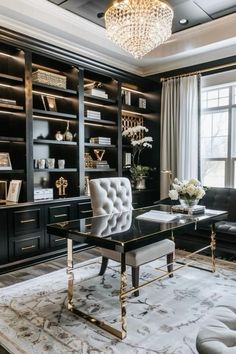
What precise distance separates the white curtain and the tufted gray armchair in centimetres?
183

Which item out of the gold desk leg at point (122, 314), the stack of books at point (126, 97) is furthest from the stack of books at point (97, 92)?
the gold desk leg at point (122, 314)

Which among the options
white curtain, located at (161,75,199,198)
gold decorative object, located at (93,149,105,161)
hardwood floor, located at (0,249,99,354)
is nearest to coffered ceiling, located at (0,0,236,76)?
white curtain, located at (161,75,199,198)

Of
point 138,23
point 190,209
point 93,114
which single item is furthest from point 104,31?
point 190,209

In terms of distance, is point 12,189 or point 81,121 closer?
point 12,189

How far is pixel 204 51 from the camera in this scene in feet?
14.7

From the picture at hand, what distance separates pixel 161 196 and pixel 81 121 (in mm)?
2048

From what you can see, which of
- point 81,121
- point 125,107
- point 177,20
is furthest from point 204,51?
point 81,121

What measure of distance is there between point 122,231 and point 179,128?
3.12 m

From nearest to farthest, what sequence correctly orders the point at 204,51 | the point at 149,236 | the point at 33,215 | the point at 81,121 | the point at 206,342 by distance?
the point at 206,342 → the point at 149,236 → the point at 33,215 → the point at 81,121 → the point at 204,51

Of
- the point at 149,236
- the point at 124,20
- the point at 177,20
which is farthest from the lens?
the point at 177,20

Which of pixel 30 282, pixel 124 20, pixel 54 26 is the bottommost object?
pixel 30 282

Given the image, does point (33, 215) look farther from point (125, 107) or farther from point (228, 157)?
point (228, 157)

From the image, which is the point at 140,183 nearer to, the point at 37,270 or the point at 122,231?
the point at 37,270

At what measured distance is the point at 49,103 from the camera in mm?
4023
